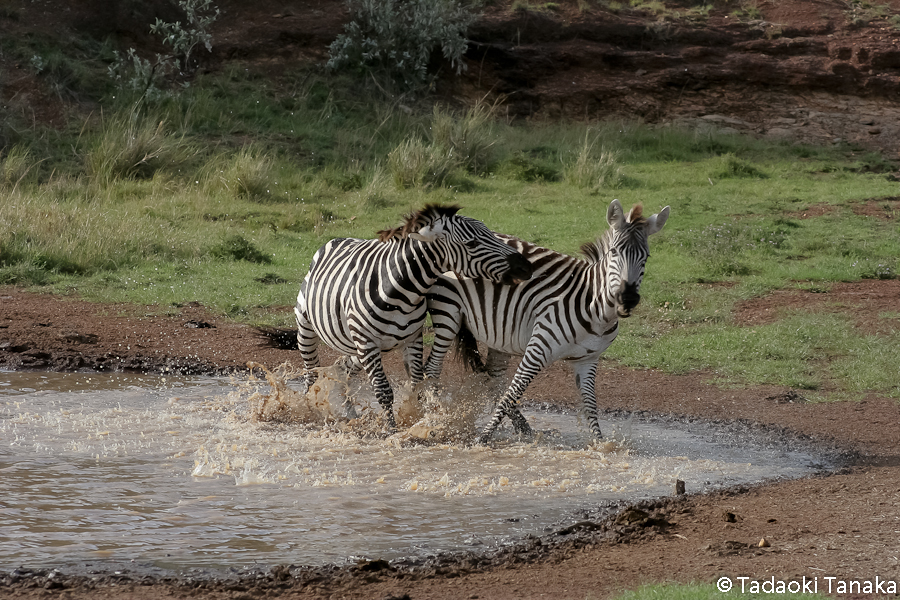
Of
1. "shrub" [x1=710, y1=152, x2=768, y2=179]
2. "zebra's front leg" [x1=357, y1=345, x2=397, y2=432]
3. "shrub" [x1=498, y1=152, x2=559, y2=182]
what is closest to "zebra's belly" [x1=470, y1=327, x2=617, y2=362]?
"zebra's front leg" [x1=357, y1=345, x2=397, y2=432]

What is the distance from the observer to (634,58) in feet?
74.1

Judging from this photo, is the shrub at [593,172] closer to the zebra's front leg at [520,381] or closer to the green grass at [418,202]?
the green grass at [418,202]

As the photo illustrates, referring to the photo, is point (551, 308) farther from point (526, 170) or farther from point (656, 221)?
point (526, 170)

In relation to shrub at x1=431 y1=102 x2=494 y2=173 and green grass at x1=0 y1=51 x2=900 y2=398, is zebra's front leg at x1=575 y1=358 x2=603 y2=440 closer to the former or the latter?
green grass at x1=0 y1=51 x2=900 y2=398

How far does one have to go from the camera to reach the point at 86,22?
21203mm

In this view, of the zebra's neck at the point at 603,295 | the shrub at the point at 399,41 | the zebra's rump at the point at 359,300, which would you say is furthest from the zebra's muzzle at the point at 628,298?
the shrub at the point at 399,41

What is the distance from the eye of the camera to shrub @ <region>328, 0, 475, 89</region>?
854 inches

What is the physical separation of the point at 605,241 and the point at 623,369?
105 inches

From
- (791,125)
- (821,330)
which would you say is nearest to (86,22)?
(791,125)

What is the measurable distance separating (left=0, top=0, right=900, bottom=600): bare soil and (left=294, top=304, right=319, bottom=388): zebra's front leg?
3.98ft

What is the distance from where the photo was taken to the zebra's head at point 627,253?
20.9 feet

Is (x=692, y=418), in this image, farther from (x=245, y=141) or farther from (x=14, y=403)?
(x=245, y=141)

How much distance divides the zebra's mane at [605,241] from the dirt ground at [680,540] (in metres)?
1.76

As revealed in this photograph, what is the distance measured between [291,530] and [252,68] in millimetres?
17568
